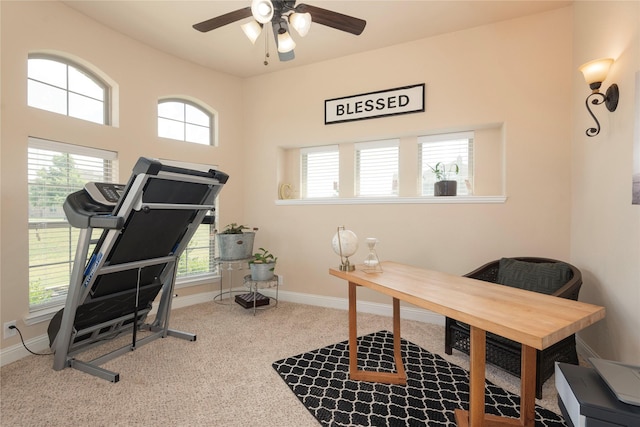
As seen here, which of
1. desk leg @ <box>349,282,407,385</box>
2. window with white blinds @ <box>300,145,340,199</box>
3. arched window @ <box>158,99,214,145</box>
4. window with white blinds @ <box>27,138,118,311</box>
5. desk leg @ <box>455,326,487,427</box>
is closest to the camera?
desk leg @ <box>455,326,487,427</box>

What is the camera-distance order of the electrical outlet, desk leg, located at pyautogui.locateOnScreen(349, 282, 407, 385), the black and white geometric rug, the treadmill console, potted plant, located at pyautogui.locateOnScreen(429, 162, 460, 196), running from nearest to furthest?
1. the black and white geometric rug
2. desk leg, located at pyautogui.locateOnScreen(349, 282, 407, 385)
3. the treadmill console
4. the electrical outlet
5. potted plant, located at pyautogui.locateOnScreen(429, 162, 460, 196)

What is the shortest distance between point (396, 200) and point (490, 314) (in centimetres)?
222

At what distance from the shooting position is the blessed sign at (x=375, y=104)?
3299 mm

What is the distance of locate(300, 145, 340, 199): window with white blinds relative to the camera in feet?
12.9

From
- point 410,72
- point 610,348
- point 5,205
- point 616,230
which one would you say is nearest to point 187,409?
point 5,205

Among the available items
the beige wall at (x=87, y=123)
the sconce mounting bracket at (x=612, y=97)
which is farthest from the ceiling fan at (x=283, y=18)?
the sconce mounting bracket at (x=612, y=97)

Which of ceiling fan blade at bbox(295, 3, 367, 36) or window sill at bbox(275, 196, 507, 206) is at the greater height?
ceiling fan blade at bbox(295, 3, 367, 36)

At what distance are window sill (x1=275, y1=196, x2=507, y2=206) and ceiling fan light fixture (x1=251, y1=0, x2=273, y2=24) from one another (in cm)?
216

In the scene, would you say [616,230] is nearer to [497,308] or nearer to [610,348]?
[610,348]

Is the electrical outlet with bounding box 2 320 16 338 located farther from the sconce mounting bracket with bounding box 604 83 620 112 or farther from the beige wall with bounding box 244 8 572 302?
the sconce mounting bracket with bounding box 604 83 620 112

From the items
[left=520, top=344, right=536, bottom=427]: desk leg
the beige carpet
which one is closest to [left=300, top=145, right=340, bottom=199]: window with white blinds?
the beige carpet

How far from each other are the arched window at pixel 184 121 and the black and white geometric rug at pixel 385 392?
2979 millimetres

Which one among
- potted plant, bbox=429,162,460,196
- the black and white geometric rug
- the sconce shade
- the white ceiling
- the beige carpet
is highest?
the white ceiling

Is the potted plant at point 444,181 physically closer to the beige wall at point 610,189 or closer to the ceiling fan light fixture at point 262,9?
the beige wall at point 610,189
